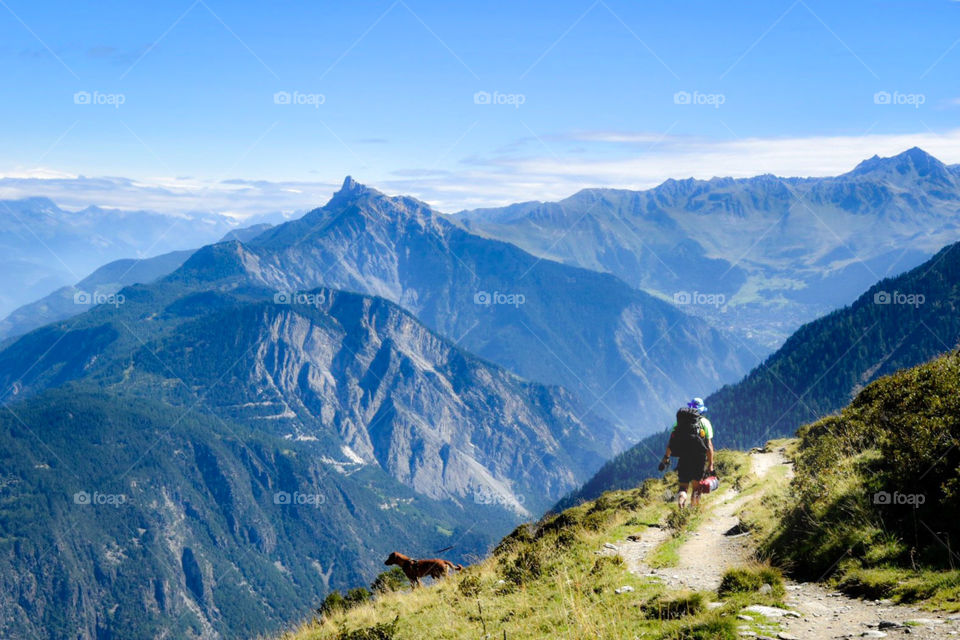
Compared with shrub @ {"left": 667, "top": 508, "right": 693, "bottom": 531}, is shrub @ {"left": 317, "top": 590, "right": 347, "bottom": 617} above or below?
below

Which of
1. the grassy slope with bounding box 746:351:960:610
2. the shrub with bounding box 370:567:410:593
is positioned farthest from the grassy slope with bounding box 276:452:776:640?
the grassy slope with bounding box 746:351:960:610

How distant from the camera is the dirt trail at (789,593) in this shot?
10.2 metres

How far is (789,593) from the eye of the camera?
42.8 feet

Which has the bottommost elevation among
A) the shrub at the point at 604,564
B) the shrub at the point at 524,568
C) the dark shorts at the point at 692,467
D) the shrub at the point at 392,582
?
the shrub at the point at 392,582

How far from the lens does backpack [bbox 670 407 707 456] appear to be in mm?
23438

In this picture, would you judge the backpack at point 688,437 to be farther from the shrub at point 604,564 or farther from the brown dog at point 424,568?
the brown dog at point 424,568

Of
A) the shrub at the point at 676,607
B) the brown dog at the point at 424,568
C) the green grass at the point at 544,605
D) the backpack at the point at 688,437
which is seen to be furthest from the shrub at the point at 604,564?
the backpack at the point at 688,437

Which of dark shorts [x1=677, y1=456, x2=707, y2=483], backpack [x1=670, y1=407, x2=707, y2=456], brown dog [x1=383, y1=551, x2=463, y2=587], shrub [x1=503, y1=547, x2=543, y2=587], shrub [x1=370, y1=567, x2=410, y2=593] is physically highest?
backpack [x1=670, y1=407, x2=707, y2=456]

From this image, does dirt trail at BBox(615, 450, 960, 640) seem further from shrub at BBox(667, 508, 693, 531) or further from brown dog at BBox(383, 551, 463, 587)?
brown dog at BBox(383, 551, 463, 587)

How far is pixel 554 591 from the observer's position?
14.9 m

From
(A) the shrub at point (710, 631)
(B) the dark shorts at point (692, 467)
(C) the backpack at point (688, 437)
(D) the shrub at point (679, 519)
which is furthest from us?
(B) the dark shorts at point (692, 467)

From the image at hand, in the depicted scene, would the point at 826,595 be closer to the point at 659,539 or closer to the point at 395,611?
the point at 659,539

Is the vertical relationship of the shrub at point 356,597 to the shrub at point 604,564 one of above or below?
below

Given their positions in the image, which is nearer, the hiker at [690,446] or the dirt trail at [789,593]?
the dirt trail at [789,593]
